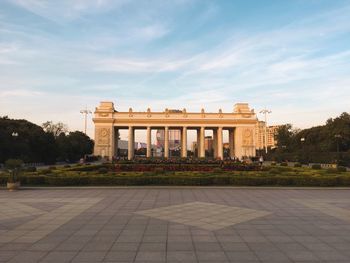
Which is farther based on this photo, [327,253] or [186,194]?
[186,194]

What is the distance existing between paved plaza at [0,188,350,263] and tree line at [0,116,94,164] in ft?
113

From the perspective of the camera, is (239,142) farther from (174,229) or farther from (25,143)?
(174,229)

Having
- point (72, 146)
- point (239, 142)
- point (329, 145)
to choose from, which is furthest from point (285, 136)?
point (72, 146)

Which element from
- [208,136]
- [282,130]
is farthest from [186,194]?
[208,136]

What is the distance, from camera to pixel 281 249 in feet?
24.7

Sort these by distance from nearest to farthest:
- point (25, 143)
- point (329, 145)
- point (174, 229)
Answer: point (174, 229) → point (25, 143) → point (329, 145)

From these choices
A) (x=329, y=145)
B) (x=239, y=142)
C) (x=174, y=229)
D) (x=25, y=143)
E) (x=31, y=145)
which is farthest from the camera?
(x=239, y=142)

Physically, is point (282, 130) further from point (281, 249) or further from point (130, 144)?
point (281, 249)

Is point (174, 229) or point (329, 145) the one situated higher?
point (329, 145)

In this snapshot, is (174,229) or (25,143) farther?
(25,143)

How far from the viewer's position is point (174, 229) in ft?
30.8

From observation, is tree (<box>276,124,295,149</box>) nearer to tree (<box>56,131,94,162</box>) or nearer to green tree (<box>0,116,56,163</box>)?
tree (<box>56,131,94,162</box>)

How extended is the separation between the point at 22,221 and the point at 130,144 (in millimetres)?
80546

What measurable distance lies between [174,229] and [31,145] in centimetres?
5279
